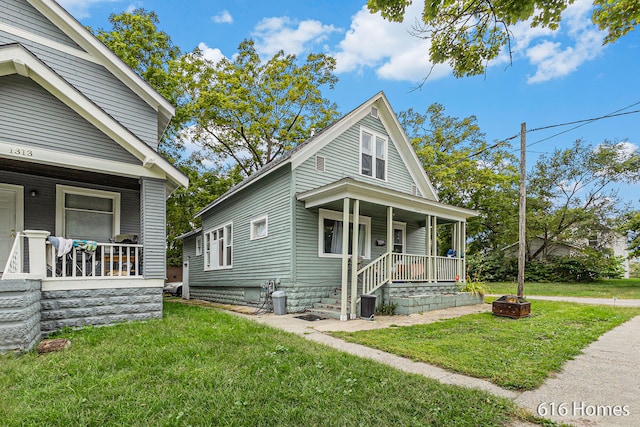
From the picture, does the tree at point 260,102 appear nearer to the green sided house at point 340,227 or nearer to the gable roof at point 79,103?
the green sided house at point 340,227

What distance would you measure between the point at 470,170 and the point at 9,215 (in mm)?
24172

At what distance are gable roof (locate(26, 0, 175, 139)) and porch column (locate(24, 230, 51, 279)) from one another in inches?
189

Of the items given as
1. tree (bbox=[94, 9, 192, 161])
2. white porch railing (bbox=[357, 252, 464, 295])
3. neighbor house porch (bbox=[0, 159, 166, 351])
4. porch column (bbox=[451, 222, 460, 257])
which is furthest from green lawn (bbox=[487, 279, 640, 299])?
Answer: tree (bbox=[94, 9, 192, 161])

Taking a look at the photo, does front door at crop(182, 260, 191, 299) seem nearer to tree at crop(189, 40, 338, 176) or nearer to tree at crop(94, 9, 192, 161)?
tree at crop(94, 9, 192, 161)

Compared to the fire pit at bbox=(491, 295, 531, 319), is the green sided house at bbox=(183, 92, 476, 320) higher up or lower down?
higher up

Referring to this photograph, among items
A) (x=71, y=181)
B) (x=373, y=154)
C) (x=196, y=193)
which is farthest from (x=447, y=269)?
(x=196, y=193)

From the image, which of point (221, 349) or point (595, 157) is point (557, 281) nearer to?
point (595, 157)

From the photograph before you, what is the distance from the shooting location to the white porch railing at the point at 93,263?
21.5 ft

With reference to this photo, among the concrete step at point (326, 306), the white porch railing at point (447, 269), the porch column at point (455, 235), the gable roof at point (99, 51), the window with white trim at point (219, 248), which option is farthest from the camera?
the window with white trim at point (219, 248)

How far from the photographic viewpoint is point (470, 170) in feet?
78.0

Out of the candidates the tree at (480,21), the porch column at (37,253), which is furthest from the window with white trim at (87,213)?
the tree at (480,21)

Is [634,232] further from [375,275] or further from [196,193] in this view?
[196,193]

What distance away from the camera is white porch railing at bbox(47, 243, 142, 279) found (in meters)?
6.55

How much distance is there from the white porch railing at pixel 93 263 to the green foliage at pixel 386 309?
6.09 meters
